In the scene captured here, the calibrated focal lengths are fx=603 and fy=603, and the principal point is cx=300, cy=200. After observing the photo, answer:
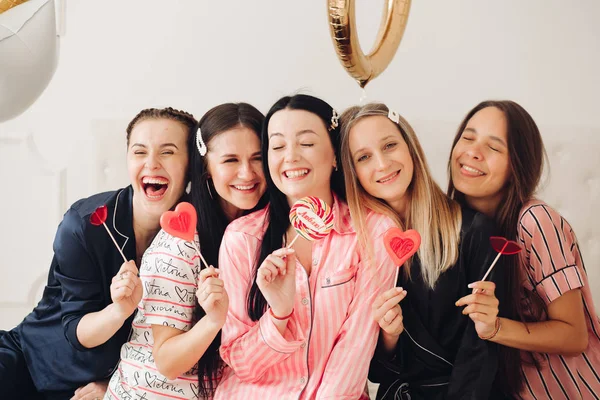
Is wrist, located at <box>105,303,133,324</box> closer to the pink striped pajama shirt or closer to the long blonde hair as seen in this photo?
the pink striped pajama shirt

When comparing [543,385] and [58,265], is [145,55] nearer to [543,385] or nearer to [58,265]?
[58,265]

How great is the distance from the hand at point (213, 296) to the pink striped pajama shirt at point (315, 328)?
6.2 inches

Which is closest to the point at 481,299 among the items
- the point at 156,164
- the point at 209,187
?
the point at 209,187

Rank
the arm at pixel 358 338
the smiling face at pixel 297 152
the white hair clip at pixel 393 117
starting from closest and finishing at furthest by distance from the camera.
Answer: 1. the arm at pixel 358 338
2. the smiling face at pixel 297 152
3. the white hair clip at pixel 393 117

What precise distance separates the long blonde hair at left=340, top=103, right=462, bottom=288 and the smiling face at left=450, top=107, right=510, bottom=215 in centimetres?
13

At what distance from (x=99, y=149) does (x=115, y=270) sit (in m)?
1.11

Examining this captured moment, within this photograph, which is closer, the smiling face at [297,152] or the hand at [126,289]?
the hand at [126,289]

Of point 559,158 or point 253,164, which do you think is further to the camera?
point 559,158

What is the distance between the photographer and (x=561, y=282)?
6.82ft

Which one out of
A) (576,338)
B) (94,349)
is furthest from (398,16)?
(94,349)

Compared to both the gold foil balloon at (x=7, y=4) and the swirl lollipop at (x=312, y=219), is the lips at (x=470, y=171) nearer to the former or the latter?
the swirl lollipop at (x=312, y=219)

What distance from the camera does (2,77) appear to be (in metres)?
1.74

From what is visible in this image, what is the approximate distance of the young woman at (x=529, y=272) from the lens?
2.06 m

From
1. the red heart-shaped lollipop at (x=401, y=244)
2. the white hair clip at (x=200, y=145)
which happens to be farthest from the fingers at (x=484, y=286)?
the white hair clip at (x=200, y=145)
